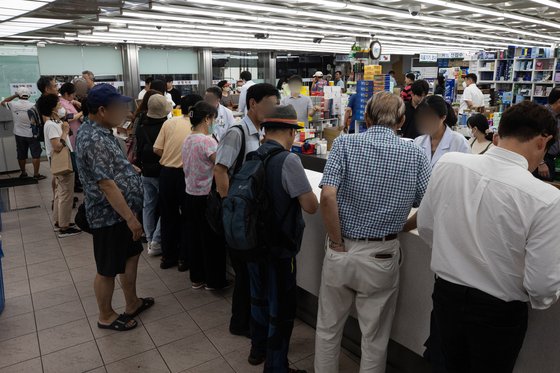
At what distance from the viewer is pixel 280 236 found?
87.3 inches

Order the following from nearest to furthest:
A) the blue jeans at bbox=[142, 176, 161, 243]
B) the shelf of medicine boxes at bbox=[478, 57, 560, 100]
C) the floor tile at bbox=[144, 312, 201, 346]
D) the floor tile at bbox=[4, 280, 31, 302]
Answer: the floor tile at bbox=[144, 312, 201, 346]
the floor tile at bbox=[4, 280, 31, 302]
the blue jeans at bbox=[142, 176, 161, 243]
the shelf of medicine boxes at bbox=[478, 57, 560, 100]

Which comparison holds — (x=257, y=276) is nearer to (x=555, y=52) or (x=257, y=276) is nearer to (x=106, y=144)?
(x=106, y=144)

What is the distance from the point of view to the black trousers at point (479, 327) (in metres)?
1.51

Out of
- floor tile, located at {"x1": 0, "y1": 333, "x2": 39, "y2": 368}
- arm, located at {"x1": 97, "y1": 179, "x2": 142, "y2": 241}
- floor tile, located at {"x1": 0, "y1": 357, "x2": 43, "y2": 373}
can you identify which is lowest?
floor tile, located at {"x1": 0, "y1": 333, "x2": 39, "y2": 368}

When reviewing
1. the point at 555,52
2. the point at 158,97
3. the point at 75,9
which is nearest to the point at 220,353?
the point at 158,97

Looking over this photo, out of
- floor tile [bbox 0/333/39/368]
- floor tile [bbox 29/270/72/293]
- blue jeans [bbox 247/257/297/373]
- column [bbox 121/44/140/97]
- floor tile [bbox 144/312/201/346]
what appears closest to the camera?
blue jeans [bbox 247/257/297/373]

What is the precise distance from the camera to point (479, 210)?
150 centimetres

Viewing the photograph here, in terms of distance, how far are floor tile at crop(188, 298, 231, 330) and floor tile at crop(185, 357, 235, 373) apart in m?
0.43

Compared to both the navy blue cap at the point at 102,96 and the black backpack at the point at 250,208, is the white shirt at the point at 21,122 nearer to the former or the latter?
the navy blue cap at the point at 102,96

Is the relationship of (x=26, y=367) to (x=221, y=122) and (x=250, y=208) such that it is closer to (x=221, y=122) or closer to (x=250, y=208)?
(x=250, y=208)

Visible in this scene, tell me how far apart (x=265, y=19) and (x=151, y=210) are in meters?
5.98

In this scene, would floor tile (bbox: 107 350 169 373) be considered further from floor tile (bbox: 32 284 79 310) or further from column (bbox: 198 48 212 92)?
column (bbox: 198 48 212 92)

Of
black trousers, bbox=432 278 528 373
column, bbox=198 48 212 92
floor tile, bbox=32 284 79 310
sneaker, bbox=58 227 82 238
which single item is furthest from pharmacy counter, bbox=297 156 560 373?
column, bbox=198 48 212 92

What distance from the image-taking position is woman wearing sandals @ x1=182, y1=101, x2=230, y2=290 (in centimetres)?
329
